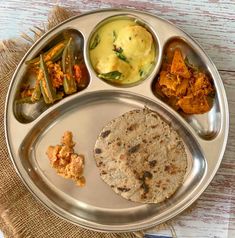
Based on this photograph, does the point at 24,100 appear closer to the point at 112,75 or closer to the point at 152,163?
the point at 112,75

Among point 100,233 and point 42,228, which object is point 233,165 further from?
point 42,228

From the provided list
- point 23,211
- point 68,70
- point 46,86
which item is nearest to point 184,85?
point 68,70

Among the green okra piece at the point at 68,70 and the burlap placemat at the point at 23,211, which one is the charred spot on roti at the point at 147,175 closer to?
the burlap placemat at the point at 23,211

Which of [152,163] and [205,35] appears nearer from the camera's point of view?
[152,163]

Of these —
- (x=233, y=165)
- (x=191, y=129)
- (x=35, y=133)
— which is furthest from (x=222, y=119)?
(x=35, y=133)

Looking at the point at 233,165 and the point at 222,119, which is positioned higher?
the point at 222,119
